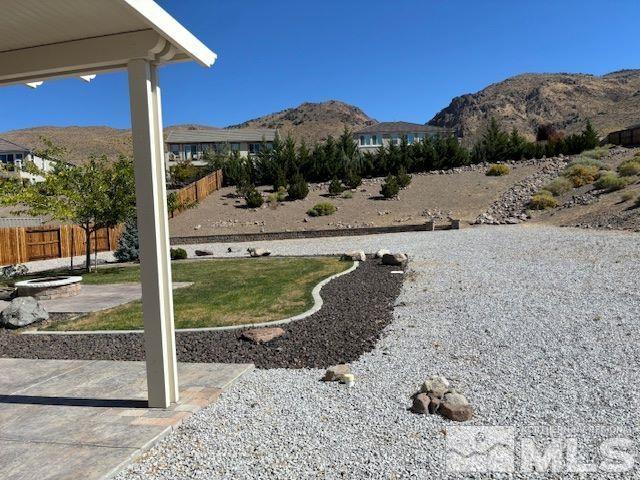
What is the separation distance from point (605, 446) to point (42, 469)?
3.74 meters

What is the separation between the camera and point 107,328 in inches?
285

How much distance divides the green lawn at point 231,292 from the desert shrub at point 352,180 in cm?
1912

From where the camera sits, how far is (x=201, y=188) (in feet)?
115

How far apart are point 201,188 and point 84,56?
3171cm

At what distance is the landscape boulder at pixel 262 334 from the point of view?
6.15m

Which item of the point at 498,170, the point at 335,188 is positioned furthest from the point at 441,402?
the point at 498,170

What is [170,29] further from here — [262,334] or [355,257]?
[355,257]

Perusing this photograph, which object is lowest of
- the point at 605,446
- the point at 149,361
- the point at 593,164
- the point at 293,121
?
the point at 605,446

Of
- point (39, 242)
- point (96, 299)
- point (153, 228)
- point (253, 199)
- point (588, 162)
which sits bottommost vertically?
point (96, 299)

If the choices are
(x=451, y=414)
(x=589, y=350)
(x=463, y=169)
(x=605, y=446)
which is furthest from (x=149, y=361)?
(x=463, y=169)

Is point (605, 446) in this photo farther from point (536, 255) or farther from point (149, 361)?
point (536, 255)

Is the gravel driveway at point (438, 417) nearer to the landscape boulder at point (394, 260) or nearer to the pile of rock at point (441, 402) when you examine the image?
the pile of rock at point (441, 402)

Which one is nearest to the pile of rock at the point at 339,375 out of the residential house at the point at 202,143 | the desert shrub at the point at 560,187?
the desert shrub at the point at 560,187

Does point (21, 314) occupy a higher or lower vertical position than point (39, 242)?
lower
